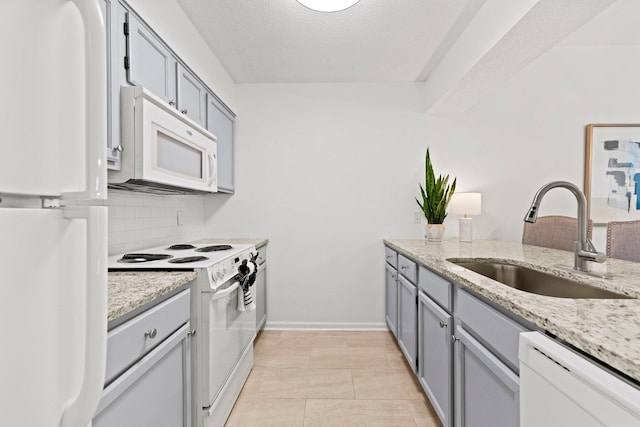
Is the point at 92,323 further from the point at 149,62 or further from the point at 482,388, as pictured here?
the point at 149,62

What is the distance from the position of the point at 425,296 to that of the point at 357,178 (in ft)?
5.33

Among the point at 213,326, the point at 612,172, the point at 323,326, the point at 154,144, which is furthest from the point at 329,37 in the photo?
the point at 612,172

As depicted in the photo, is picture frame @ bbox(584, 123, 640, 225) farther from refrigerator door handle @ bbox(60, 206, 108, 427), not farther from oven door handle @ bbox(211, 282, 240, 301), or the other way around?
refrigerator door handle @ bbox(60, 206, 108, 427)

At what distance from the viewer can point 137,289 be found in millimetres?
1197

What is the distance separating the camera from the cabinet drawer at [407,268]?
7.42 ft

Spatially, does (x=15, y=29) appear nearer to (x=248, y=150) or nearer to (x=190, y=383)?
(x=190, y=383)

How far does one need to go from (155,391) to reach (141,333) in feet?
0.83

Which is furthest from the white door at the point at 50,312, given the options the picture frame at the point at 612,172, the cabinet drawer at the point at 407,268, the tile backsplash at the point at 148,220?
the picture frame at the point at 612,172

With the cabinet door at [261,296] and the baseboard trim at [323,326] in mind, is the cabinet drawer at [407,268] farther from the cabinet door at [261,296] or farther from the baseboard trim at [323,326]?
the cabinet door at [261,296]

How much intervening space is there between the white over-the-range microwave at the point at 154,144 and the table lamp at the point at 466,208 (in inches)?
86.5

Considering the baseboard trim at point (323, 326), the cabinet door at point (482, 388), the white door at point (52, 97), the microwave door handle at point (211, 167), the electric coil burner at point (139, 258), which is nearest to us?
the white door at point (52, 97)

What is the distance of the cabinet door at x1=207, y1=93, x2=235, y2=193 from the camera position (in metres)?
2.73

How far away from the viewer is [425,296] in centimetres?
202

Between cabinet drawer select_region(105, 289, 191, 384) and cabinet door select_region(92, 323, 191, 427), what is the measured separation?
3cm
